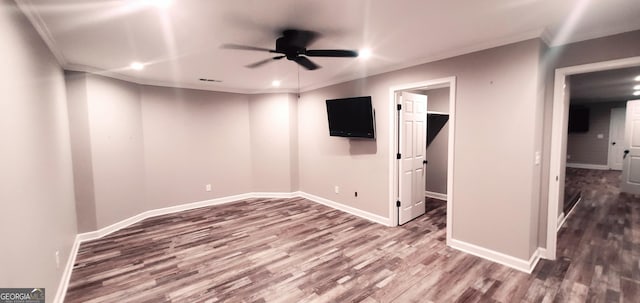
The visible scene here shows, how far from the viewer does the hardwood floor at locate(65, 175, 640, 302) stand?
7.78 feet

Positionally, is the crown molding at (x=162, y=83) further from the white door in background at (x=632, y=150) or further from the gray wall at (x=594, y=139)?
the gray wall at (x=594, y=139)

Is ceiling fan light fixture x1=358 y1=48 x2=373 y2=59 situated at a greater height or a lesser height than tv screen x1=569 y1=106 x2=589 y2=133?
greater

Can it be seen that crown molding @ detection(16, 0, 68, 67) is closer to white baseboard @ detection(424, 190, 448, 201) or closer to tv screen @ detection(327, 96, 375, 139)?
tv screen @ detection(327, 96, 375, 139)

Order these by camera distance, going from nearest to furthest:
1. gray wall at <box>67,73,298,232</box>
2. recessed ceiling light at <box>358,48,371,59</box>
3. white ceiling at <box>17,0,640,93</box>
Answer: white ceiling at <box>17,0,640,93</box> → recessed ceiling light at <box>358,48,371,59</box> → gray wall at <box>67,73,298,232</box>

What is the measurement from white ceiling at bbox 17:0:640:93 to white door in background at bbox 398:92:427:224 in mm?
892

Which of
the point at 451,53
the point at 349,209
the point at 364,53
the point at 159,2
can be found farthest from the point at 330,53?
the point at 349,209

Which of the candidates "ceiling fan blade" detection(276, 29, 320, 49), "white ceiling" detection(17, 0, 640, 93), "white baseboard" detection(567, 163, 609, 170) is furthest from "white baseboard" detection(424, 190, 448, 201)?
"white baseboard" detection(567, 163, 609, 170)

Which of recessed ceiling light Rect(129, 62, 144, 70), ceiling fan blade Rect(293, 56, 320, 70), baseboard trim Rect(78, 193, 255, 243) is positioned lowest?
baseboard trim Rect(78, 193, 255, 243)

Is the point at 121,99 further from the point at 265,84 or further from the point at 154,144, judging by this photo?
the point at 265,84

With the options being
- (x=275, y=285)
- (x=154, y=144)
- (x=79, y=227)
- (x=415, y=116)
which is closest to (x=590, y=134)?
(x=415, y=116)

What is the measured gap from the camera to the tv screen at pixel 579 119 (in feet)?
29.1

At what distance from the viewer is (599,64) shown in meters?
2.46

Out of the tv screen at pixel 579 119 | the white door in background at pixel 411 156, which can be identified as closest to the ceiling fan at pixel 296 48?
the white door in background at pixel 411 156

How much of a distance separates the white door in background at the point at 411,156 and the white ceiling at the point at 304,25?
0.89 meters
